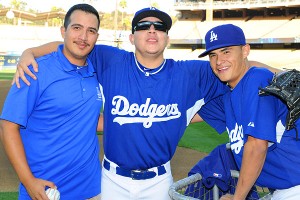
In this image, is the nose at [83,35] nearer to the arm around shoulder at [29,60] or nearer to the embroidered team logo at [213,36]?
the arm around shoulder at [29,60]

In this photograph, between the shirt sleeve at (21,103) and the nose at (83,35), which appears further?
the nose at (83,35)

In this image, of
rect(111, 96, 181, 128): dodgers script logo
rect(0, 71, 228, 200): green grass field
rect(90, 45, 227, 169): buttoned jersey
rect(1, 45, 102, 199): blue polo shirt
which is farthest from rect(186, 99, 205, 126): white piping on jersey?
rect(0, 71, 228, 200): green grass field

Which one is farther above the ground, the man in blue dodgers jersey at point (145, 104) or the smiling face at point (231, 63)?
the smiling face at point (231, 63)

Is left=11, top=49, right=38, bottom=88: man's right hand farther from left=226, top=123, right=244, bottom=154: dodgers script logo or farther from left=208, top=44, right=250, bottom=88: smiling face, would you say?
left=226, top=123, right=244, bottom=154: dodgers script logo

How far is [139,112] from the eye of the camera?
3215 millimetres

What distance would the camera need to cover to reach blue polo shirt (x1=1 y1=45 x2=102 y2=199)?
9.09 ft

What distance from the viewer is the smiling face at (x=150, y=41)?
3.27m

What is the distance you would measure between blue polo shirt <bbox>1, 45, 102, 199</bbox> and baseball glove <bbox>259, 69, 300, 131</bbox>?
1.38 metres

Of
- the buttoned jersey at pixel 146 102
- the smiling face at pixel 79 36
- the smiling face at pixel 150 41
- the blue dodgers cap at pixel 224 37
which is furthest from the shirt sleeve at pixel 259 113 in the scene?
the smiling face at pixel 79 36

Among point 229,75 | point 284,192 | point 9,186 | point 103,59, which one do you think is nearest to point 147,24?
point 103,59

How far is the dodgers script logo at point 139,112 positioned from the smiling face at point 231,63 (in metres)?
0.64

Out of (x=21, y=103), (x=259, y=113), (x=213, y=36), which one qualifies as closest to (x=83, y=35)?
(x=21, y=103)

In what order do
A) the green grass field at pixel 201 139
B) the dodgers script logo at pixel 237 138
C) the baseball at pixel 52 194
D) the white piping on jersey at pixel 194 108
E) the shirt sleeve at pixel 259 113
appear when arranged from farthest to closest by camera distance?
1. the green grass field at pixel 201 139
2. the white piping on jersey at pixel 194 108
3. the baseball at pixel 52 194
4. the dodgers script logo at pixel 237 138
5. the shirt sleeve at pixel 259 113

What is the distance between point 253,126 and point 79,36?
4.89 feet
